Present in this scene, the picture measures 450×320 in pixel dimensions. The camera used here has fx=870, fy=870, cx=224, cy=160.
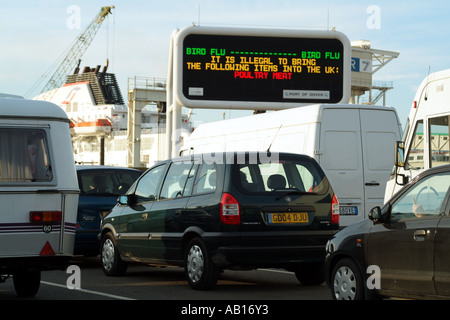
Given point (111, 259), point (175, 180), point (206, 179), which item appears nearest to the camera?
point (206, 179)

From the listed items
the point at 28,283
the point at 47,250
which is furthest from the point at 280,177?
the point at 28,283

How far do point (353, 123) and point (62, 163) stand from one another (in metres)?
7.33

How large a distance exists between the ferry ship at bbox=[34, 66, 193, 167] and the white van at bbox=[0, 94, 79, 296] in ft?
262

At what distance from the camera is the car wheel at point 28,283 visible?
33.1 ft

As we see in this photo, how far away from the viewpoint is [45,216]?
31.3 feet

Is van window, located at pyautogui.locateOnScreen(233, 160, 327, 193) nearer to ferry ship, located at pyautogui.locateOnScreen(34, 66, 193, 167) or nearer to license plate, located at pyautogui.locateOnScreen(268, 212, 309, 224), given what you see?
license plate, located at pyautogui.locateOnScreen(268, 212, 309, 224)

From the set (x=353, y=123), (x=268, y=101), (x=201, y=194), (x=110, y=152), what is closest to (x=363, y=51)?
(x=110, y=152)

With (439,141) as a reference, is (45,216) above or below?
below

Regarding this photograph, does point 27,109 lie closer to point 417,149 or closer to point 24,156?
point 24,156

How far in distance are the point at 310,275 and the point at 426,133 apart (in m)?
2.92

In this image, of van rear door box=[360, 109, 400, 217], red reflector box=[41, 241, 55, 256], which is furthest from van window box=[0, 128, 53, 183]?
van rear door box=[360, 109, 400, 217]
